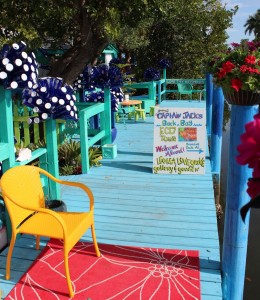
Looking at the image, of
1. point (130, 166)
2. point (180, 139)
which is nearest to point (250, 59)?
point (180, 139)

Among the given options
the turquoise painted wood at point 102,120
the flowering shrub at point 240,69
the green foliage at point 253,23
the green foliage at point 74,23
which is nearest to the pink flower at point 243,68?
the flowering shrub at point 240,69

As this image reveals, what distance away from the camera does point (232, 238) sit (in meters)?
3.24

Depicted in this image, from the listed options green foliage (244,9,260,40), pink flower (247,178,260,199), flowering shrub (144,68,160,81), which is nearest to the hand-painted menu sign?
pink flower (247,178,260,199)

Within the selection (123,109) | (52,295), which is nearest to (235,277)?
(52,295)

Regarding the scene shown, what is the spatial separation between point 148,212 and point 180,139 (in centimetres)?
174

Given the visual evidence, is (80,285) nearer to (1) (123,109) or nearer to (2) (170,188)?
(2) (170,188)

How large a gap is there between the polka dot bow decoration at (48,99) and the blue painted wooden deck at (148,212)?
50.1 inches

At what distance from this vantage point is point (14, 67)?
3.50m

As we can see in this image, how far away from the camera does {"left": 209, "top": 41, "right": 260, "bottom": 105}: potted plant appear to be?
293cm

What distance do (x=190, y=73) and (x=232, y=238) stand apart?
16199 mm

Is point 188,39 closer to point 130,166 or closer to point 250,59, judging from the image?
point 130,166

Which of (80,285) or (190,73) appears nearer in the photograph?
(80,285)

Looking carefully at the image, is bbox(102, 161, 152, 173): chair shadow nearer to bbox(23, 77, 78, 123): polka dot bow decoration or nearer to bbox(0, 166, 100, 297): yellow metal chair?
bbox(23, 77, 78, 123): polka dot bow decoration

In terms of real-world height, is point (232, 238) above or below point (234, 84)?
below
